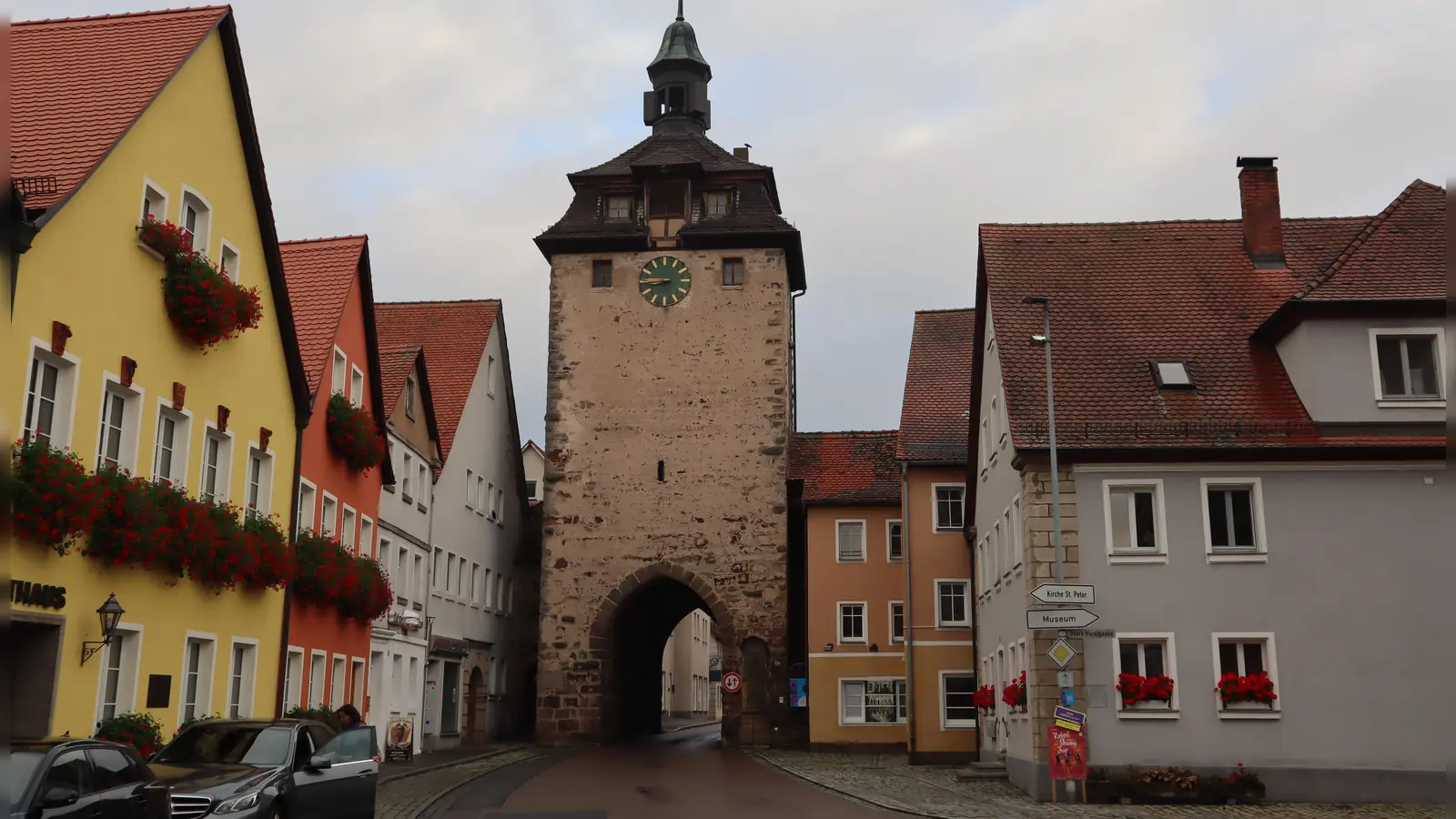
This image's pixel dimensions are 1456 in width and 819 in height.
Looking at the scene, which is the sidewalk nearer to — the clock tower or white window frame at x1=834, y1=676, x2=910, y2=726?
the clock tower

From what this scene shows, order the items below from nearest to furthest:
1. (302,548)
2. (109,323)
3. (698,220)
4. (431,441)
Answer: (109,323) < (302,548) < (431,441) < (698,220)

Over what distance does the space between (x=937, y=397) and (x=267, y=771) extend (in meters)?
25.9

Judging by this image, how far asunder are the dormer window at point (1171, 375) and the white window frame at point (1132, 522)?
6.86 ft

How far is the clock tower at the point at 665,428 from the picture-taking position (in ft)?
138

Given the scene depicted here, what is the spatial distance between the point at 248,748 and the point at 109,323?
561 cm

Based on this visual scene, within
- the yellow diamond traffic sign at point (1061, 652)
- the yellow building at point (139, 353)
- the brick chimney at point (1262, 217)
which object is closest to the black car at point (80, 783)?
the yellow building at point (139, 353)

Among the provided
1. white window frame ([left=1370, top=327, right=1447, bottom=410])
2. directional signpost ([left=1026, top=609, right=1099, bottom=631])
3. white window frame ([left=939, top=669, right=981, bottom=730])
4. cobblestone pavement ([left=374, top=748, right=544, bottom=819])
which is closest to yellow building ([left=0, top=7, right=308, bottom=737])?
cobblestone pavement ([left=374, top=748, right=544, bottom=819])

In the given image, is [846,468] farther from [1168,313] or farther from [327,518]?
[327,518]

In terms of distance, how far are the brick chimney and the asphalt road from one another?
43.8 feet

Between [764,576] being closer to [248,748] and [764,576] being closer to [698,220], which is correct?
[698,220]

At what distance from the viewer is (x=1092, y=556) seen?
22016mm

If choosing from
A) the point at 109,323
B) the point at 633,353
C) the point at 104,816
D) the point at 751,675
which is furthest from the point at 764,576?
the point at 104,816

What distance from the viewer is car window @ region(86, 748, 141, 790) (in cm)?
994

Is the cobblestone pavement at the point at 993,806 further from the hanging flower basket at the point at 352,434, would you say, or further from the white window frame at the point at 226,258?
the white window frame at the point at 226,258
